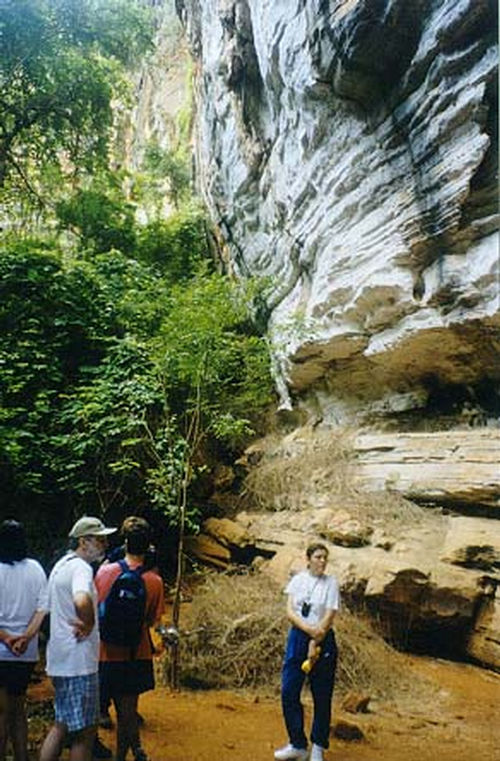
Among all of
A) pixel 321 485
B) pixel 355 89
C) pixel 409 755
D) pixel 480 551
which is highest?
pixel 355 89

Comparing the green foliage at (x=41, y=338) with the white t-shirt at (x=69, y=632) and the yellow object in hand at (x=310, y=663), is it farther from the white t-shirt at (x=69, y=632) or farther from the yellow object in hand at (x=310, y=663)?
the yellow object in hand at (x=310, y=663)

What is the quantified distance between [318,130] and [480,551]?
21.8ft

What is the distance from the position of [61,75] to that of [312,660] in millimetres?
12129

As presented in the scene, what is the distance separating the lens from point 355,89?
8188 mm

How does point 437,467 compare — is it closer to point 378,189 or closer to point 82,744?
point 378,189

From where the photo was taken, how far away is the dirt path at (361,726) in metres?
4.33

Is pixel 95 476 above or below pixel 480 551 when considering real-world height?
above

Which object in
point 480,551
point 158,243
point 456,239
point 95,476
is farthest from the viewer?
point 158,243

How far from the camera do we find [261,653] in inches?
228

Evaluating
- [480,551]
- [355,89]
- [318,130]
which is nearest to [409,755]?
[480,551]

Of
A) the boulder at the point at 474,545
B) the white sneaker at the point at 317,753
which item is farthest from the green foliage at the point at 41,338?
the white sneaker at the point at 317,753

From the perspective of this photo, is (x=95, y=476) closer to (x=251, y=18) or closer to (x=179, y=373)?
(x=179, y=373)

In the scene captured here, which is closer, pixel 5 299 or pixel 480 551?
pixel 480 551

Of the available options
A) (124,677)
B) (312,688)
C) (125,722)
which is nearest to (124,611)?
(124,677)
